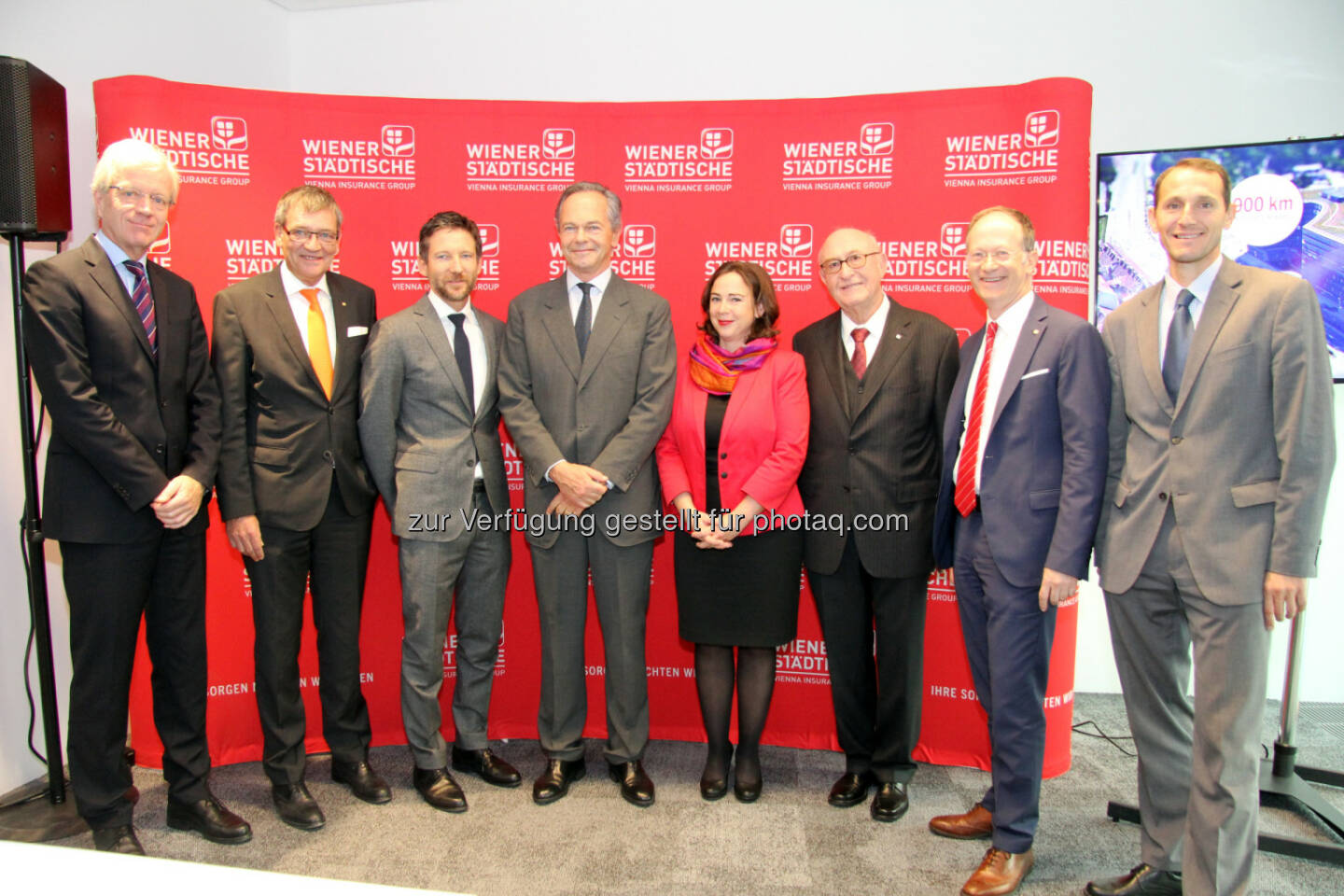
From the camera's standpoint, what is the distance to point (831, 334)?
2.92m

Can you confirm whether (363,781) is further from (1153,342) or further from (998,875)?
(1153,342)

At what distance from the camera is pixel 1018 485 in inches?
94.3

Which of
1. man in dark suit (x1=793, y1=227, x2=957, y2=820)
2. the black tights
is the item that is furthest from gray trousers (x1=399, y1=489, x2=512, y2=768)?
man in dark suit (x1=793, y1=227, x2=957, y2=820)

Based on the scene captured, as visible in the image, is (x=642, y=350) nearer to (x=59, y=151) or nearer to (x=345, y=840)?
(x=345, y=840)

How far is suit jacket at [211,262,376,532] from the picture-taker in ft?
8.98

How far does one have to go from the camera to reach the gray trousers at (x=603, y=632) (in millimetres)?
2957

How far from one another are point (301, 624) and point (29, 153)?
5.95 feet

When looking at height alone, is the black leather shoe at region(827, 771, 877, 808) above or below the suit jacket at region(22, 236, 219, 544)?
below

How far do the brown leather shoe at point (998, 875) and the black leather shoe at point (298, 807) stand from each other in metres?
2.16

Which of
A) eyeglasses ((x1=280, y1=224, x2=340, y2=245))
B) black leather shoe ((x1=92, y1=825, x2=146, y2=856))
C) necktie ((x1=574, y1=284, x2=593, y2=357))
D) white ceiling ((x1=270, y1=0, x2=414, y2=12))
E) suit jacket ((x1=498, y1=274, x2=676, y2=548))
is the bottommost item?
black leather shoe ((x1=92, y1=825, x2=146, y2=856))

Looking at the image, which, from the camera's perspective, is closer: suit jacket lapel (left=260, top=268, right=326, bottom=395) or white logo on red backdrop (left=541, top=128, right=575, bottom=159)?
suit jacket lapel (left=260, top=268, right=326, bottom=395)

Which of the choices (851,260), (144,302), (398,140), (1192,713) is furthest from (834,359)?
(144,302)

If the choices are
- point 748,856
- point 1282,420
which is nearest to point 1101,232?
point 1282,420

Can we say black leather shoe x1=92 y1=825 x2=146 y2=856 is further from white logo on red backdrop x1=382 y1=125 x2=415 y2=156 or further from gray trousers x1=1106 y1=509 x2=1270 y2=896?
gray trousers x1=1106 y1=509 x2=1270 y2=896
